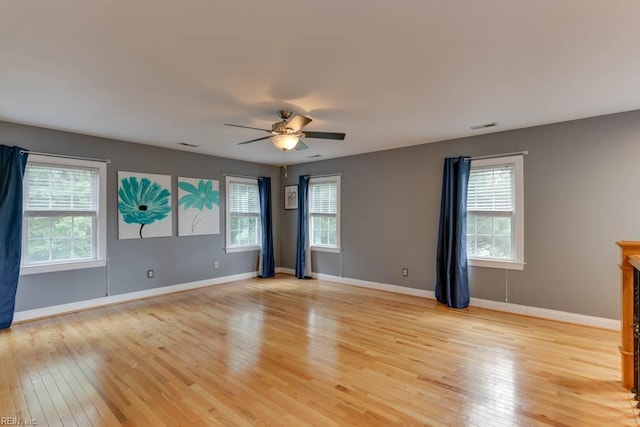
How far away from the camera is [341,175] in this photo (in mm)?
6207

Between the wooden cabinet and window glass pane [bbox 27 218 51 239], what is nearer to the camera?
the wooden cabinet

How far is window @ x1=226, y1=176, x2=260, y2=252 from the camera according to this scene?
634 cm

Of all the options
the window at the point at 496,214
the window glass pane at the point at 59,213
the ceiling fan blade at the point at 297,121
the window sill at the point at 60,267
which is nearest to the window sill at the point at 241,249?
the window sill at the point at 60,267

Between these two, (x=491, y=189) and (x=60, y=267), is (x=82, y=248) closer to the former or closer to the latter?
(x=60, y=267)

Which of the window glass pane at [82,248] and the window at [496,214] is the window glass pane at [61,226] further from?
the window at [496,214]

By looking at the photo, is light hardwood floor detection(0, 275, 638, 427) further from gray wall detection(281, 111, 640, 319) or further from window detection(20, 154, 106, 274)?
window detection(20, 154, 106, 274)

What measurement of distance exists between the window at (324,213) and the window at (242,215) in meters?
1.18

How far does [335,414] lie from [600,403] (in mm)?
1869

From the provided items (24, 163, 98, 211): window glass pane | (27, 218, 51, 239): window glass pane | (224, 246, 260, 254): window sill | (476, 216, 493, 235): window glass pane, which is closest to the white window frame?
(224, 246, 260, 254): window sill

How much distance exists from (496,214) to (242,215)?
15.0 feet

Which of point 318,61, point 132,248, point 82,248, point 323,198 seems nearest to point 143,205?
point 132,248

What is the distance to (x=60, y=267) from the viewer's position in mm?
4250

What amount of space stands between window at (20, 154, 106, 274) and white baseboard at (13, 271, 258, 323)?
1.70 feet

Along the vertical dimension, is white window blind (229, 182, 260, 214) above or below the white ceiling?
below
